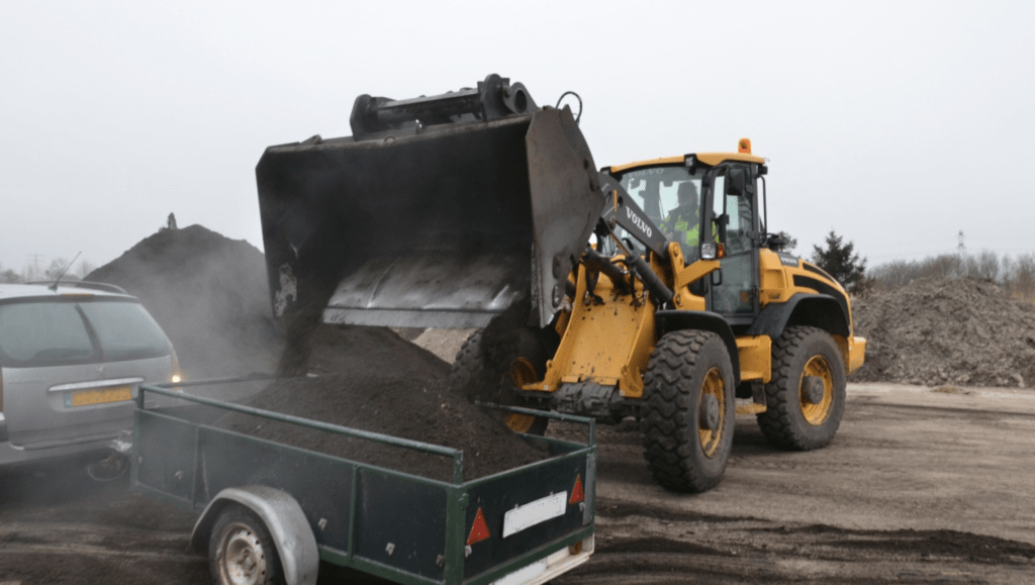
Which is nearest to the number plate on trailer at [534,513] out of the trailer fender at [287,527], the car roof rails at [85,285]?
the trailer fender at [287,527]

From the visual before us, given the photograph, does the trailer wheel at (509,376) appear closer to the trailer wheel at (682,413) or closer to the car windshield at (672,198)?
the trailer wheel at (682,413)

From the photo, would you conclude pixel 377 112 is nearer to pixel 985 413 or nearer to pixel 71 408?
pixel 71 408

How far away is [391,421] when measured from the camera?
3732 mm

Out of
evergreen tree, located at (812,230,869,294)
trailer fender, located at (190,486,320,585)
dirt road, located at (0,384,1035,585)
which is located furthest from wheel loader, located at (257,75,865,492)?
evergreen tree, located at (812,230,869,294)

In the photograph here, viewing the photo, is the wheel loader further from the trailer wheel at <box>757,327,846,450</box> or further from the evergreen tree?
the evergreen tree

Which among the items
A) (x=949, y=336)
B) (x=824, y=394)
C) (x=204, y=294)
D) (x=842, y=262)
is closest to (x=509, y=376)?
(x=824, y=394)

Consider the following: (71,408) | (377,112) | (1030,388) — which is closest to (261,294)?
(71,408)

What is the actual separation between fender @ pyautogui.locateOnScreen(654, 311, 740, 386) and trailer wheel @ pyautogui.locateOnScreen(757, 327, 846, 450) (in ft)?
2.87

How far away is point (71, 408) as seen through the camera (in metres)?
4.84

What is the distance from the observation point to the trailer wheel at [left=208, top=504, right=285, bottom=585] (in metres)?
3.09

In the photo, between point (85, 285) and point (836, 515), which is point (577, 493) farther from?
point (85, 285)

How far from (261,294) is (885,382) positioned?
38.0 ft

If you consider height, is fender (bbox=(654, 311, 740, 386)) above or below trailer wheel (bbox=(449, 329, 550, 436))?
above

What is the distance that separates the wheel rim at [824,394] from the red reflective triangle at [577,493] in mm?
4365
